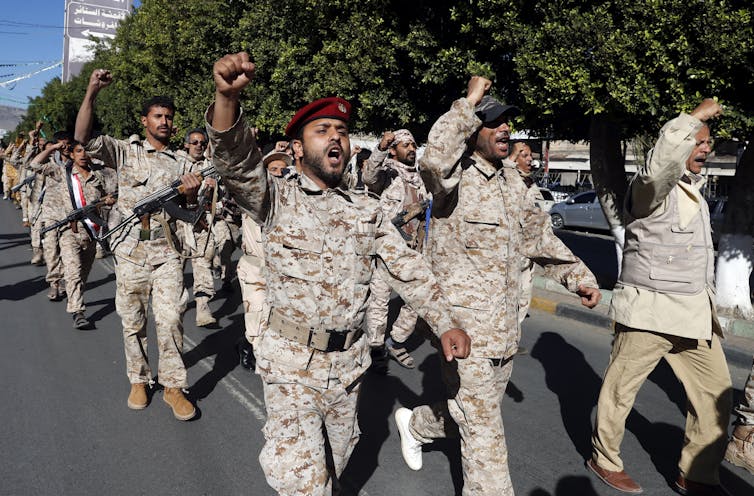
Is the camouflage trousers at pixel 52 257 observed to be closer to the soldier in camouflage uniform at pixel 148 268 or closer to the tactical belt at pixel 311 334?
the soldier in camouflage uniform at pixel 148 268

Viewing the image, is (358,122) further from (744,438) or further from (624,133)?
(744,438)

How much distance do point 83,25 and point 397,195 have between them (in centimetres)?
7647

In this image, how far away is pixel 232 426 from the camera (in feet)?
13.4

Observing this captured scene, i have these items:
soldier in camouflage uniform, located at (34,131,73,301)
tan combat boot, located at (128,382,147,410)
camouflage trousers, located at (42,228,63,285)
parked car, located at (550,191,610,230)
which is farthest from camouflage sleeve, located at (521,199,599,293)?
parked car, located at (550,191,610,230)

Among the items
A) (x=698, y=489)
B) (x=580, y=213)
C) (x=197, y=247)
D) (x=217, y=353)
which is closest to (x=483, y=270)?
(x=698, y=489)

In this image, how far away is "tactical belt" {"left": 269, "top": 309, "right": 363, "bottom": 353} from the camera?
7.86 ft

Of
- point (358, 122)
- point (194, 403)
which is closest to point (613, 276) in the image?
point (358, 122)

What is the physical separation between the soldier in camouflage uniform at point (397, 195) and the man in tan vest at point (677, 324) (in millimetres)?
2217

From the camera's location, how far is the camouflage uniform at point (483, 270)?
9.16ft

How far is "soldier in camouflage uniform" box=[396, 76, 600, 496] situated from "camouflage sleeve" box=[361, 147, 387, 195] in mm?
2617

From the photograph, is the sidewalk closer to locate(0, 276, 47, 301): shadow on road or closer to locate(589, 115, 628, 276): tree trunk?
locate(589, 115, 628, 276): tree trunk

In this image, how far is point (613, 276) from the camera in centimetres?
980

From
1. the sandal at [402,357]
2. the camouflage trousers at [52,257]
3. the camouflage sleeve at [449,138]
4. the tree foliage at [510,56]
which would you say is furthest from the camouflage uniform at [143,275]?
the tree foliage at [510,56]

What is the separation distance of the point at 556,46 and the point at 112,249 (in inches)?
216
